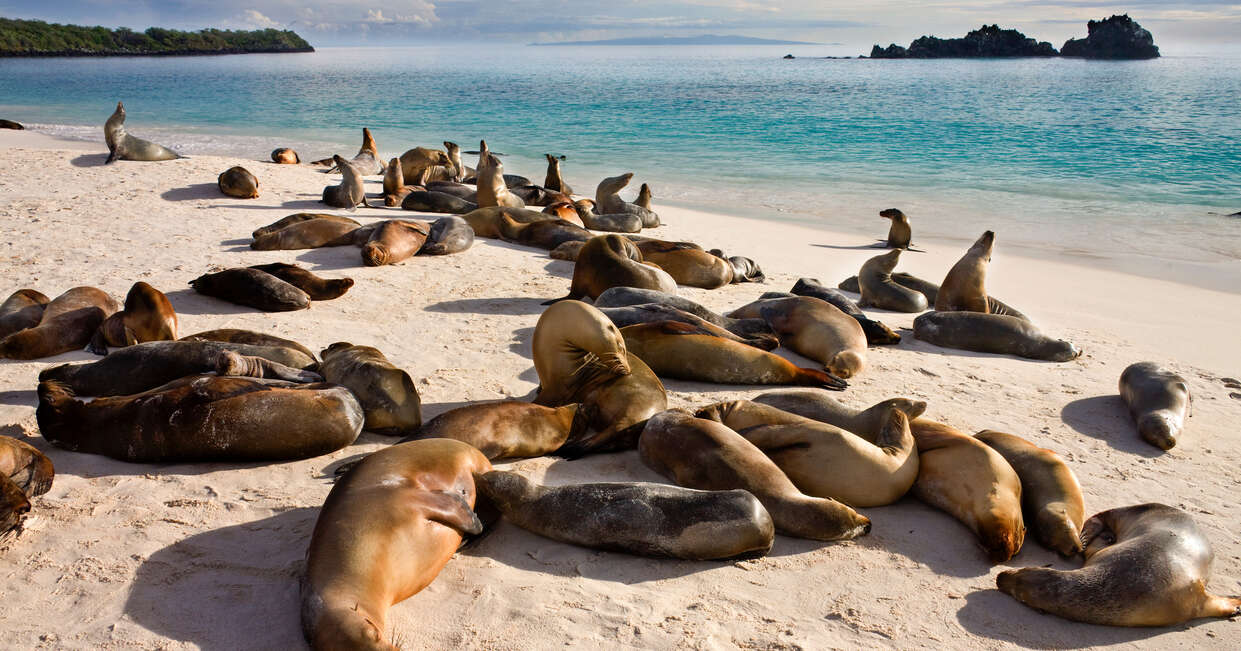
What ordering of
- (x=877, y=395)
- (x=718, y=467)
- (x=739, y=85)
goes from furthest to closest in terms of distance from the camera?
(x=739, y=85)
(x=877, y=395)
(x=718, y=467)

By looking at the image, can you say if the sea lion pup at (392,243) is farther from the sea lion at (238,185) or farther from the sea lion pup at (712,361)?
the sea lion at (238,185)

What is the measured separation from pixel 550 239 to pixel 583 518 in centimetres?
599

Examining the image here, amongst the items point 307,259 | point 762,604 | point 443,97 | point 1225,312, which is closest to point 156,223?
point 307,259

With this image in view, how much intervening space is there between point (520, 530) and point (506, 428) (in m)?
0.71

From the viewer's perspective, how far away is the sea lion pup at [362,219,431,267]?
7586 mm

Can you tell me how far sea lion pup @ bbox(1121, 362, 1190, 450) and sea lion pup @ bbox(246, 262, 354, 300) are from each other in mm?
5288

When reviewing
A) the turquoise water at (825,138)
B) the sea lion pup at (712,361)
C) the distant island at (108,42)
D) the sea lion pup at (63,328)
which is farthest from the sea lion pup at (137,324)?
the distant island at (108,42)

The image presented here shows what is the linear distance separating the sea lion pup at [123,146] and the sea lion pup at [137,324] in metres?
9.69

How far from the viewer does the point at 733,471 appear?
11.5 ft

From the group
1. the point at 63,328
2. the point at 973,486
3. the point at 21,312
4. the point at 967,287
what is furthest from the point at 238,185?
the point at 973,486

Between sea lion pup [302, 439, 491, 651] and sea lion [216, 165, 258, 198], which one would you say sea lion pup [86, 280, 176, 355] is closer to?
sea lion pup [302, 439, 491, 651]

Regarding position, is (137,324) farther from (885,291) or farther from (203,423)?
(885,291)

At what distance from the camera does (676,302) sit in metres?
6.27

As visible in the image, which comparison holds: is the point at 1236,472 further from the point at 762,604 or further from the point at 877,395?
the point at 762,604
